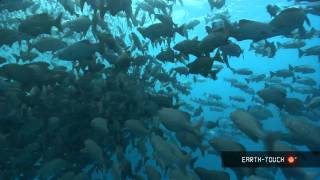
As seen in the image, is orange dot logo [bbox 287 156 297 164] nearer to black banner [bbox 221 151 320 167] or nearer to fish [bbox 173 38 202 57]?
black banner [bbox 221 151 320 167]

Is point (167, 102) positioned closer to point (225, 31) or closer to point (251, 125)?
point (225, 31)

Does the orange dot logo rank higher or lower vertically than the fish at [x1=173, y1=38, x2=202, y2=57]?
lower

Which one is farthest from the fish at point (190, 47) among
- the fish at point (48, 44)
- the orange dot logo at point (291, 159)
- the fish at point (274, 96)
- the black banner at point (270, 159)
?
the fish at point (48, 44)

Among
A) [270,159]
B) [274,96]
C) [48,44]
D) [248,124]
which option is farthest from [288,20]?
[48,44]

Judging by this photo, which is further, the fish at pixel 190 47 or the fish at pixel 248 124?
the fish at pixel 190 47

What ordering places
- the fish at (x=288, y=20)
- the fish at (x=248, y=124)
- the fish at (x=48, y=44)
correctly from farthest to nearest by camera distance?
1. the fish at (x=48, y=44)
2. the fish at (x=288, y=20)
3. the fish at (x=248, y=124)

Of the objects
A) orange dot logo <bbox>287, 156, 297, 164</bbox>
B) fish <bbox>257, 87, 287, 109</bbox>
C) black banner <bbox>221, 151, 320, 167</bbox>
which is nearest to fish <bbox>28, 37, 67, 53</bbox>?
fish <bbox>257, 87, 287, 109</bbox>

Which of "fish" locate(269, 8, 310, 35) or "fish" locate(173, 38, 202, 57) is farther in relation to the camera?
"fish" locate(173, 38, 202, 57)

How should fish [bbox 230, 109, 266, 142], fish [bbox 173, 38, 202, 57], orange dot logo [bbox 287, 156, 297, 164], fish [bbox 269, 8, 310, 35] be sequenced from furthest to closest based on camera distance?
fish [bbox 173, 38, 202, 57], fish [bbox 269, 8, 310, 35], fish [bbox 230, 109, 266, 142], orange dot logo [bbox 287, 156, 297, 164]

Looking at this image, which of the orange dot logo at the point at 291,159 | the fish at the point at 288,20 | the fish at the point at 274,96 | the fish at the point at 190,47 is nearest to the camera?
the orange dot logo at the point at 291,159

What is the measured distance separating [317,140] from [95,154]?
415 cm

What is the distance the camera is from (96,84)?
362 inches

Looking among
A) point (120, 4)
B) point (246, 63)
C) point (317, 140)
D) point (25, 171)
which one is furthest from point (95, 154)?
point (246, 63)

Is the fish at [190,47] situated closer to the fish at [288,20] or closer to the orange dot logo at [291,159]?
the fish at [288,20]
